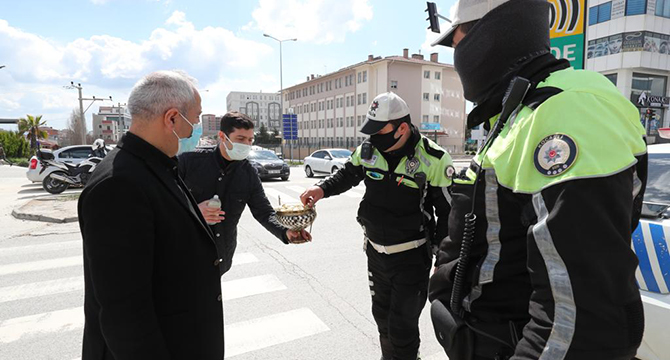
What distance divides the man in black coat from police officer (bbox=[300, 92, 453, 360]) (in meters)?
1.29

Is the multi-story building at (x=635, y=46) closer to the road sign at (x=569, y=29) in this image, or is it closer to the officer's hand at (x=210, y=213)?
the road sign at (x=569, y=29)

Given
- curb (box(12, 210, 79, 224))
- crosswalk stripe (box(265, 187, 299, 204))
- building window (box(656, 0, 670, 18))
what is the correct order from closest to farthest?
1. curb (box(12, 210, 79, 224))
2. crosswalk stripe (box(265, 187, 299, 204))
3. building window (box(656, 0, 670, 18))

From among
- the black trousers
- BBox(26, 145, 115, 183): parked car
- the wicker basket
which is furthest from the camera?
BBox(26, 145, 115, 183): parked car

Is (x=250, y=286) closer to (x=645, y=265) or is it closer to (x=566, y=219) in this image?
(x=645, y=265)

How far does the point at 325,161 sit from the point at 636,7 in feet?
102

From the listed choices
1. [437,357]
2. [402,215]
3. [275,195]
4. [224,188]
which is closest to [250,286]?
[224,188]

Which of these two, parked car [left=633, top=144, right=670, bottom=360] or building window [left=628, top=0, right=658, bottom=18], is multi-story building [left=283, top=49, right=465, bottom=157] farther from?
parked car [left=633, top=144, right=670, bottom=360]

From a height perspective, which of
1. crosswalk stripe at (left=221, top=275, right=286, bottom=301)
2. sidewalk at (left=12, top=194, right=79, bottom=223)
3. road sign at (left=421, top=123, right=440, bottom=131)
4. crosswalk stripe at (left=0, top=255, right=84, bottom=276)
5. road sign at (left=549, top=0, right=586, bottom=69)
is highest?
road sign at (left=421, top=123, right=440, bottom=131)

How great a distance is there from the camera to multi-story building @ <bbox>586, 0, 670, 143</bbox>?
31.0 metres

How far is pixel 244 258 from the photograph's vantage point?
→ 18.7 feet

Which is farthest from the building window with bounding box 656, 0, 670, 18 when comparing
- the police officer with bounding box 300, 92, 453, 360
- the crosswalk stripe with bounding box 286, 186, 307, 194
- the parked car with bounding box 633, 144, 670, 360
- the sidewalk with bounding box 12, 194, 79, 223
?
the sidewalk with bounding box 12, 194, 79, 223

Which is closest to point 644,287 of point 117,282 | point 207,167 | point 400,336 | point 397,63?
point 400,336

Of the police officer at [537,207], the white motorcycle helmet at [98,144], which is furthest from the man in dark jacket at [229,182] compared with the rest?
the white motorcycle helmet at [98,144]

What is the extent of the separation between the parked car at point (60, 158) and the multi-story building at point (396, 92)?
1194 inches
